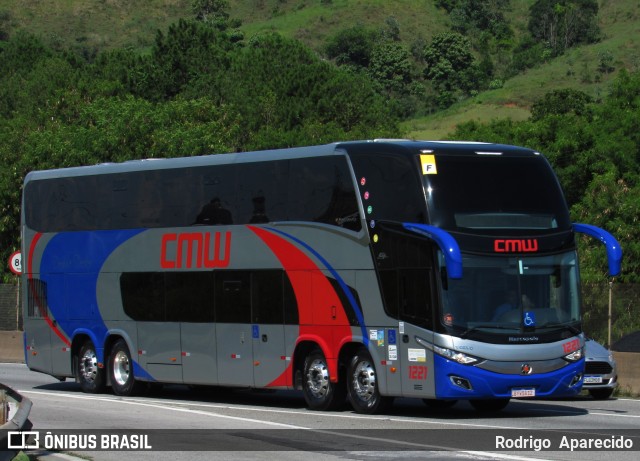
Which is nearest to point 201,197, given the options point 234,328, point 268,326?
point 234,328

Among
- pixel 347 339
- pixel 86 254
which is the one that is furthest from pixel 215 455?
pixel 86 254

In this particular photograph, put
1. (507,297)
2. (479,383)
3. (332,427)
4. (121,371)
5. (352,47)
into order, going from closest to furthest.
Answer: (332,427) → (479,383) → (507,297) → (121,371) → (352,47)

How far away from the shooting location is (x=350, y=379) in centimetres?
2053

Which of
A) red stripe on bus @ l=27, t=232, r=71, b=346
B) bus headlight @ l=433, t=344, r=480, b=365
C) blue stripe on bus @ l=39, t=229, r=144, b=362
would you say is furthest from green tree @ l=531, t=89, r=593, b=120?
bus headlight @ l=433, t=344, r=480, b=365

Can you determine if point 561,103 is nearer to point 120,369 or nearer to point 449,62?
point 449,62

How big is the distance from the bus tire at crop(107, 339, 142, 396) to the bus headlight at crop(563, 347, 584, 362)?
9237 millimetres

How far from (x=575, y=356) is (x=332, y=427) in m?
4.08

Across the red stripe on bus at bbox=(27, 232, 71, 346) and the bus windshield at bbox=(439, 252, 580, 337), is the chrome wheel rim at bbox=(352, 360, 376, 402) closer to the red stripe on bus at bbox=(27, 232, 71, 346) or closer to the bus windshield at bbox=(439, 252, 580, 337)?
the bus windshield at bbox=(439, 252, 580, 337)

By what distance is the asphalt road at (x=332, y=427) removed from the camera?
14758 millimetres

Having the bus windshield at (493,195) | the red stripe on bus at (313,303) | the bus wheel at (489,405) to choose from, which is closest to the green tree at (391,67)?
the red stripe on bus at (313,303)

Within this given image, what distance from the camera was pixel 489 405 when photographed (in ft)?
69.7

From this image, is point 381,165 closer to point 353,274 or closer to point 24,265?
point 353,274

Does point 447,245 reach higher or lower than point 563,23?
lower

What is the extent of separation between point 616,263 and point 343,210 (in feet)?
13.8
